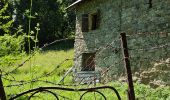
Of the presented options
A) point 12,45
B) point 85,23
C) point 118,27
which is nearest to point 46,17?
point 85,23

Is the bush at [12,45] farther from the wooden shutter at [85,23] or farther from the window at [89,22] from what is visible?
the wooden shutter at [85,23]

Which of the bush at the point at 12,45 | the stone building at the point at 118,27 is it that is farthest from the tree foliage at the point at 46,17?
→ the bush at the point at 12,45

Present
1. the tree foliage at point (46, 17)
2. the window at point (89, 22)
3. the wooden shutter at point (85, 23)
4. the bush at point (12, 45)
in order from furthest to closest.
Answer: the tree foliage at point (46, 17), the wooden shutter at point (85, 23), the window at point (89, 22), the bush at point (12, 45)

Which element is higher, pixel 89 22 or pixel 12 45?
pixel 89 22

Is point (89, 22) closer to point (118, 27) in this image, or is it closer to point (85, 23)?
point (85, 23)

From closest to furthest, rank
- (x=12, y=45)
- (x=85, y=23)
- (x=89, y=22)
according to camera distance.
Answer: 1. (x=12, y=45)
2. (x=89, y=22)
3. (x=85, y=23)

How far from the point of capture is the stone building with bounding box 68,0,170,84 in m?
11.8

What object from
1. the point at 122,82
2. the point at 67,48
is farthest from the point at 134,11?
the point at 67,48

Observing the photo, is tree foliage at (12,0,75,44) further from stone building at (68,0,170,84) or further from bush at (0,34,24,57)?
bush at (0,34,24,57)

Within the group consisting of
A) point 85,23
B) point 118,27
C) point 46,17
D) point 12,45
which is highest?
point 46,17

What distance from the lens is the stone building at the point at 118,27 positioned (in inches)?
463

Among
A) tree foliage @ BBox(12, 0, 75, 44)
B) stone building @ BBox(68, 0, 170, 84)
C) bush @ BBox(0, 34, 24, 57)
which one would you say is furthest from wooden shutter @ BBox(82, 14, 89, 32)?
tree foliage @ BBox(12, 0, 75, 44)

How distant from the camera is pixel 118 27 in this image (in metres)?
14.0

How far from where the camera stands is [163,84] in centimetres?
1121
